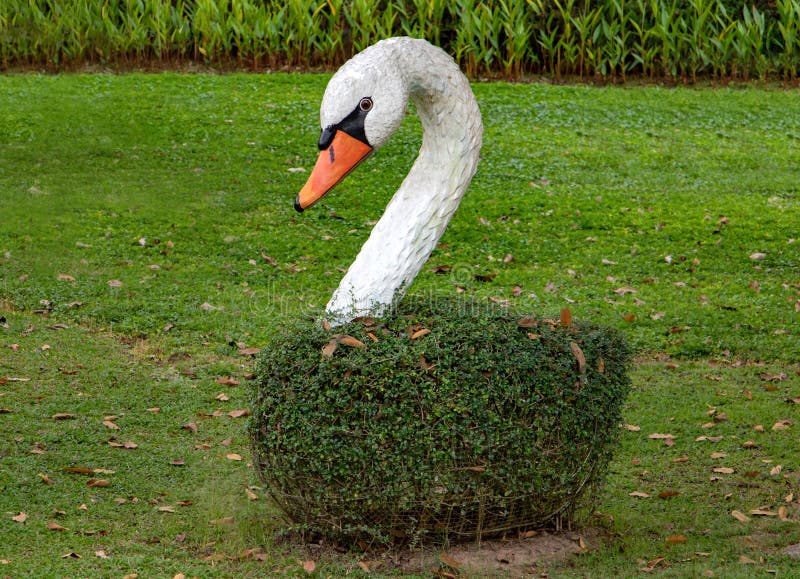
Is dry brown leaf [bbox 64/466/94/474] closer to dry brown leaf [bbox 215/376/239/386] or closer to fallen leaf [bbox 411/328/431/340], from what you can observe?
dry brown leaf [bbox 215/376/239/386]

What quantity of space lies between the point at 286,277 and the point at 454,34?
7622mm

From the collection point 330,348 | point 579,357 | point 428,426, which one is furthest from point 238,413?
point 579,357

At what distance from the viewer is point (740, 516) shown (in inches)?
209

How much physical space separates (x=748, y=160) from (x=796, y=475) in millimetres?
7791

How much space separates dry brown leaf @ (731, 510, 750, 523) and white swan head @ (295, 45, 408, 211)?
9.31 ft

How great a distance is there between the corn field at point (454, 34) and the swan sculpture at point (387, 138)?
10.3 meters

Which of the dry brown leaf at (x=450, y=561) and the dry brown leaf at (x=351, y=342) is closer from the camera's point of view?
the dry brown leaf at (x=450, y=561)

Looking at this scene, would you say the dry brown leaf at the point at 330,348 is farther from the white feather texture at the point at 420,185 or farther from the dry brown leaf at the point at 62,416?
the dry brown leaf at the point at 62,416

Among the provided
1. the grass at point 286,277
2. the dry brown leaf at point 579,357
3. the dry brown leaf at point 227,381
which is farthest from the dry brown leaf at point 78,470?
the dry brown leaf at point 579,357

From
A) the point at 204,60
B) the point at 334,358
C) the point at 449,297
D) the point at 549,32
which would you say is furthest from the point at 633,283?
the point at 204,60

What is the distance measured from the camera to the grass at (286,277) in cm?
527

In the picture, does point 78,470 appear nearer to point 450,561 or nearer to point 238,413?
point 238,413

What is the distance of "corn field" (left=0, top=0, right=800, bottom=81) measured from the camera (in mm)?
15078

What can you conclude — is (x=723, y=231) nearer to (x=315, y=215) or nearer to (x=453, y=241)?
(x=453, y=241)
